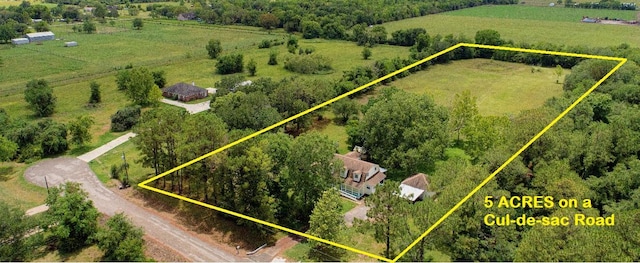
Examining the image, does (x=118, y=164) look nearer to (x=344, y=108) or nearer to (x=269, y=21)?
(x=344, y=108)

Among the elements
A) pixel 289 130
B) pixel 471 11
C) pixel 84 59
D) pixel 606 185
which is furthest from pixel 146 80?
pixel 471 11

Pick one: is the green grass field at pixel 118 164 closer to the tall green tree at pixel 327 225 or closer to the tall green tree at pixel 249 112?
the tall green tree at pixel 249 112

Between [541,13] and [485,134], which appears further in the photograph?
[541,13]

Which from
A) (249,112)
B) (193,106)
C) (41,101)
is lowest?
(193,106)

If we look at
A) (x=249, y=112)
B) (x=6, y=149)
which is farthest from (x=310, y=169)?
(x=6, y=149)

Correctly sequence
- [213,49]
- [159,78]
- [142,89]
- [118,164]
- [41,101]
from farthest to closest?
[213,49], [159,78], [142,89], [41,101], [118,164]

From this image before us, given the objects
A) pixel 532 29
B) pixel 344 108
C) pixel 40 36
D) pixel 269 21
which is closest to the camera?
pixel 344 108
